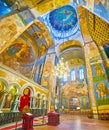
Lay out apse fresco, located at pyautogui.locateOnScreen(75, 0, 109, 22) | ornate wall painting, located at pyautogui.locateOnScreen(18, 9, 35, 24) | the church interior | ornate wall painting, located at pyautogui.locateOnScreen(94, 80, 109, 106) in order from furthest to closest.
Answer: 1. ornate wall painting, located at pyautogui.locateOnScreen(94, 80, 109, 106)
2. ornate wall painting, located at pyautogui.locateOnScreen(18, 9, 35, 24)
3. the church interior
4. apse fresco, located at pyautogui.locateOnScreen(75, 0, 109, 22)

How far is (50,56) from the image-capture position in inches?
563

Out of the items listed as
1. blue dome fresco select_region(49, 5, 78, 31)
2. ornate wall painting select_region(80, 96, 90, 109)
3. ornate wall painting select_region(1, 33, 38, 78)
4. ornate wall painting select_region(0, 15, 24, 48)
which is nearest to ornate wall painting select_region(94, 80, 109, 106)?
blue dome fresco select_region(49, 5, 78, 31)

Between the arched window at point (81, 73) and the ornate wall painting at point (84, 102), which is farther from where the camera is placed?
the arched window at point (81, 73)

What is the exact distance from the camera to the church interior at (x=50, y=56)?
7113 mm

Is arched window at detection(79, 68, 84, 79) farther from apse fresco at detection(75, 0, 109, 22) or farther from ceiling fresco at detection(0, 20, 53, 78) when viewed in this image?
apse fresco at detection(75, 0, 109, 22)

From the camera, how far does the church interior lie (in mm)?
7113

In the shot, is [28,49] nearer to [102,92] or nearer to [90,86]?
[90,86]

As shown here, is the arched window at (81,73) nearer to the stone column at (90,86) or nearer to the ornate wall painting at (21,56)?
the stone column at (90,86)

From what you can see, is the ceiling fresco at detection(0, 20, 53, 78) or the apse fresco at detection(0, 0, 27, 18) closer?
the apse fresco at detection(0, 0, 27, 18)

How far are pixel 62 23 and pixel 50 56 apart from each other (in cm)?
377

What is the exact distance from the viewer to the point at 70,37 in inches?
555

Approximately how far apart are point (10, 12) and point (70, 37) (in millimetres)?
7875

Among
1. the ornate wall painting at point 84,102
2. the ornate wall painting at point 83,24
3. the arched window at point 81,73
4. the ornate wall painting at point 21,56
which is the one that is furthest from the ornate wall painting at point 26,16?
the ornate wall painting at point 84,102

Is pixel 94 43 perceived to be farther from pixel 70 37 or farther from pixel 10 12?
pixel 10 12
